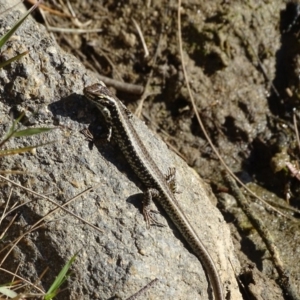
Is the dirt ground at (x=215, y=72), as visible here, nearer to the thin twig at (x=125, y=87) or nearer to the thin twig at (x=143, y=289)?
the thin twig at (x=125, y=87)

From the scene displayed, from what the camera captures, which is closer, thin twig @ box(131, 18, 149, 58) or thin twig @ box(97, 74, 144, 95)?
Answer: thin twig @ box(97, 74, 144, 95)

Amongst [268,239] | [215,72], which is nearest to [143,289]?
[268,239]

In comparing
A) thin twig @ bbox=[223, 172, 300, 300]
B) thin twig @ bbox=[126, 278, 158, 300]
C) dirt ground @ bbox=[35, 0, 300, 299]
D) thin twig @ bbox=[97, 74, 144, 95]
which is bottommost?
thin twig @ bbox=[126, 278, 158, 300]

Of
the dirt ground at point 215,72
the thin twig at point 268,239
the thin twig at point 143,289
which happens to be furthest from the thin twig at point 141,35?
the thin twig at point 143,289

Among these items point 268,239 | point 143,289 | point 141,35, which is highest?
point 141,35

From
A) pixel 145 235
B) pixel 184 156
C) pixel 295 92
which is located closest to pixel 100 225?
pixel 145 235

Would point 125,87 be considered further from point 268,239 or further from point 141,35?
point 268,239

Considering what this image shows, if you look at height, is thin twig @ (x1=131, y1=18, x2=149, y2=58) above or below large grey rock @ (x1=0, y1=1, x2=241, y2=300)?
above

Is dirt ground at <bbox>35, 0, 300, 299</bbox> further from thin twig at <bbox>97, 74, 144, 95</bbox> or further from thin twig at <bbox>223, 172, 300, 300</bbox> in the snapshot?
thin twig at <bbox>223, 172, 300, 300</bbox>

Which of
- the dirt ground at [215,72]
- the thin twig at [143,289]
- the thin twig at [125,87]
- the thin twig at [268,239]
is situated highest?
the dirt ground at [215,72]

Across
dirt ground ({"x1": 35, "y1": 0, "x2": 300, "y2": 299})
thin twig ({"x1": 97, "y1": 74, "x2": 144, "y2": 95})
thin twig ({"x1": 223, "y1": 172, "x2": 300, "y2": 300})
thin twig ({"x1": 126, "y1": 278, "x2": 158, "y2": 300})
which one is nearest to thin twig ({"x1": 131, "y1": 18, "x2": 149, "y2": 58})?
dirt ground ({"x1": 35, "y1": 0, "x2": 300, "y2": 299})
